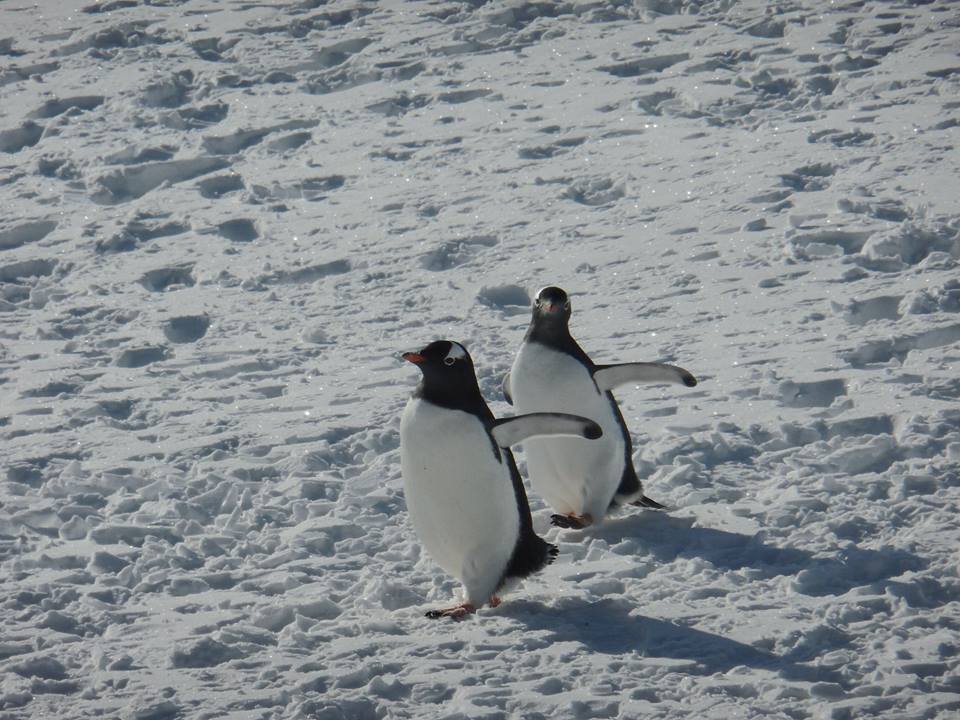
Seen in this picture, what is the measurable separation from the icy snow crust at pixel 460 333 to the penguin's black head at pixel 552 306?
26.5 inches

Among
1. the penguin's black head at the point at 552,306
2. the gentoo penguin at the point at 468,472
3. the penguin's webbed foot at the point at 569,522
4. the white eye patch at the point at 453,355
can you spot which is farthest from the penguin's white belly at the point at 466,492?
the penguin's black head at the point at 552,306

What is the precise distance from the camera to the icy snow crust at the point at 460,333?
130 inches

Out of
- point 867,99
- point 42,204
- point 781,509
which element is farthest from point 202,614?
point 867,99

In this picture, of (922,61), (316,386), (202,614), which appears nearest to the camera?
(202,614)

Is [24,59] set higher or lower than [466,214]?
higher

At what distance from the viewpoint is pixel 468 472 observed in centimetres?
365

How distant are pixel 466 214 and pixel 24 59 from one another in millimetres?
4061

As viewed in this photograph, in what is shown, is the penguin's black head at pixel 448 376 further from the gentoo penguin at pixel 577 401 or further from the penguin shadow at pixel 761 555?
the penguin shadow at pixel 761 555

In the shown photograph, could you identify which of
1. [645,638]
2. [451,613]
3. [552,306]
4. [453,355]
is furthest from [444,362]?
[645,638]

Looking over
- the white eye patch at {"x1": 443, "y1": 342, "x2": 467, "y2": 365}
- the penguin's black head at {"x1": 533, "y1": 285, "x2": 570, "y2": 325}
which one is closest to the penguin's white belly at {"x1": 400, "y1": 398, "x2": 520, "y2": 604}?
the white eye patch at {"x1": 443, "y1": 342, "x2": 467, "y2": 365}

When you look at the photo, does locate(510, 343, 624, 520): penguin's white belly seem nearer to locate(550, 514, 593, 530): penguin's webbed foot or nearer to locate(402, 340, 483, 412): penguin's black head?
locate(550, 514, 593, 530): penguin's webbed foot

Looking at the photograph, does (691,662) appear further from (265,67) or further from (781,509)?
(265,67)

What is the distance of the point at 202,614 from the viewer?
3.67m

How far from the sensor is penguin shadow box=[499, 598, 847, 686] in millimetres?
3113
